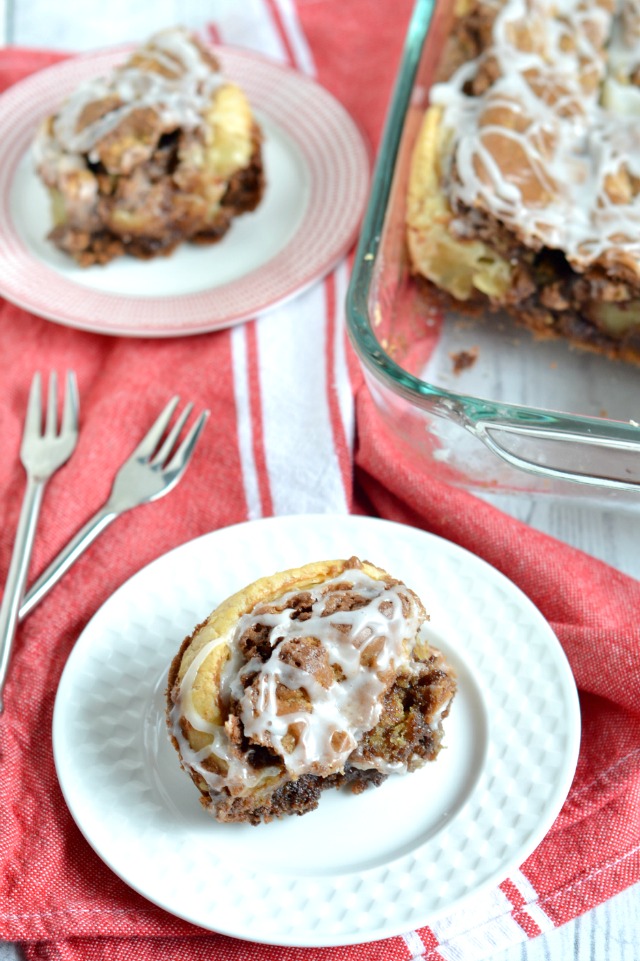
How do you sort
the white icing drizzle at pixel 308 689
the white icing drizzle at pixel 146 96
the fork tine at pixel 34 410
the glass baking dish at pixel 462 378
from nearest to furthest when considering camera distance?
the white icing drizzle at pixel 308 689 < the glass baking dish at pixel 462 378 < the fork tine at pixel 34 410 < the white icing drizzle at pixel 146 96

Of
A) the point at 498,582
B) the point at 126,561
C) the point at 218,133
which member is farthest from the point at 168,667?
the point at 218,133

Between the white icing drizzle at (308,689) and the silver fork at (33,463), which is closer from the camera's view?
the white icing drizzle at (308,689)

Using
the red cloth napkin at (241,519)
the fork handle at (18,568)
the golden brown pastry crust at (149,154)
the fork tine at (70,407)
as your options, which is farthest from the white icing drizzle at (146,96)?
the fork handle at (18,568)

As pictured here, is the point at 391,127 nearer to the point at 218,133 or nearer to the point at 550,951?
the point at 218,133

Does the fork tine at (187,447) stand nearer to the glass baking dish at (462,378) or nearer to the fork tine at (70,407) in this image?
the fork tine at (70,407)

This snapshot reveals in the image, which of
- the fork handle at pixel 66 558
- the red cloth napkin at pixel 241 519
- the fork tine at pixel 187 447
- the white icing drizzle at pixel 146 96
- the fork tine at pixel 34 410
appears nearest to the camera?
the red cloth napkin at pixel 241 519

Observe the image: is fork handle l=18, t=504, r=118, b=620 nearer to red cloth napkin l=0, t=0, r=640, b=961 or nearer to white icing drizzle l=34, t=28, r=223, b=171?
red cloth napkin l=0, t=0, r=640, b=961

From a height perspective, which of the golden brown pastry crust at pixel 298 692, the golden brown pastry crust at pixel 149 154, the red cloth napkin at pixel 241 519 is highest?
the golden brown pastry crust at pixel 149 154

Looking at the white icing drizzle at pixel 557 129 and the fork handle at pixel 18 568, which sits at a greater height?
the white icing drizzle at pixel 557 129

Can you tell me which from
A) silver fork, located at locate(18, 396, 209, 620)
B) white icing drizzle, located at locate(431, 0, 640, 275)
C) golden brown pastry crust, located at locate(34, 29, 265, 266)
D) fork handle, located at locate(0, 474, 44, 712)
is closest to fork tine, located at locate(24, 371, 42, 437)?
fork handle, located at locate(0, 474, 44, 712)
